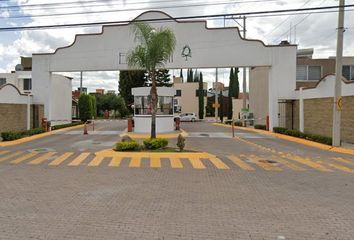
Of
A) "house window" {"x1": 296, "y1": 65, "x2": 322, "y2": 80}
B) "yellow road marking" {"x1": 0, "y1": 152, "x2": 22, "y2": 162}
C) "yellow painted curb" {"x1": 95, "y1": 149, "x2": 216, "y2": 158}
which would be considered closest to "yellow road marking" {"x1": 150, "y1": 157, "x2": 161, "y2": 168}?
"yellow painted curb" {"x1": 95, "y1": 149, "x2": 216, "y2": 158}

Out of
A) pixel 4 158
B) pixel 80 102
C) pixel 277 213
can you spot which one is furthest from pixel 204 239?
pixel 80 102

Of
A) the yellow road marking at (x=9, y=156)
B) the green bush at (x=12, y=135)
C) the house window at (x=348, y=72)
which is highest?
the house window at (x=348, y=72)

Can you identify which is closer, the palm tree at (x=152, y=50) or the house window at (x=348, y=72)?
the palm tree at (x=152, y=50)

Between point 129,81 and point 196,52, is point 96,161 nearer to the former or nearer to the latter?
point 196,52

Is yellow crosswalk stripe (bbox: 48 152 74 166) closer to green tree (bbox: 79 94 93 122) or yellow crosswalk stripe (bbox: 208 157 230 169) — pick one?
yellow crosswalk stripe (bbox: 208 157 230 169)

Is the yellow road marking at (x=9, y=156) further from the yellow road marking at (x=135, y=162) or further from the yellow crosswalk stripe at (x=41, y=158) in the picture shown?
the yellow road marking at (x=135, y=162)

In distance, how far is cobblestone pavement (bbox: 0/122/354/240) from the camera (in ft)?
21.2

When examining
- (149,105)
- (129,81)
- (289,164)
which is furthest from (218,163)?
(129,81)

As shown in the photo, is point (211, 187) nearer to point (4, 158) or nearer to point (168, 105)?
point (4, 158)

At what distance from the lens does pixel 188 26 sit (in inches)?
1191

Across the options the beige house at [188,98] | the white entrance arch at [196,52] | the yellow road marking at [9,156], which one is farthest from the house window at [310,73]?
the beige house at [188,98]

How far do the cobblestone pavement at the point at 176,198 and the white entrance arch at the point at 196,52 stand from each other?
15.3 m

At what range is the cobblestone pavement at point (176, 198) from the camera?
6.47 meters

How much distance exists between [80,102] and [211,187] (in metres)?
40.2
